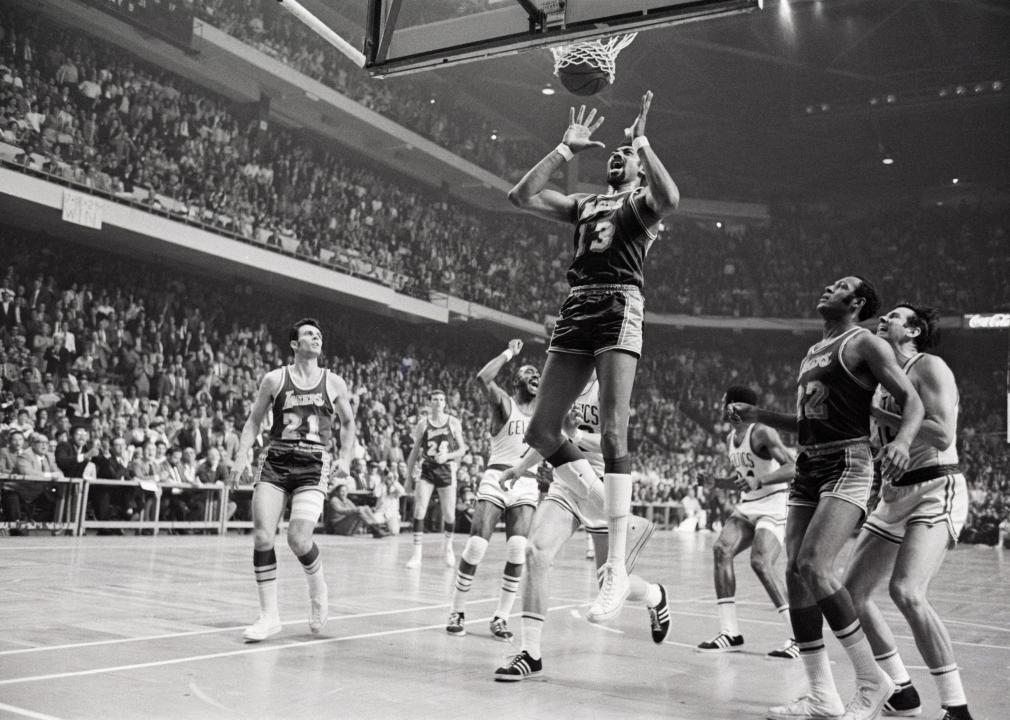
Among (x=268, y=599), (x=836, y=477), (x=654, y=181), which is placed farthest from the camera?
(x=268, y=599)

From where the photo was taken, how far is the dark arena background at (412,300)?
638 cm

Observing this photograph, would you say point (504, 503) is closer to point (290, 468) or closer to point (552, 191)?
point (290, 468)

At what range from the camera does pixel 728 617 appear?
7.47 m

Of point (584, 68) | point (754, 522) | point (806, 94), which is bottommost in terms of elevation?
point (754, 522)

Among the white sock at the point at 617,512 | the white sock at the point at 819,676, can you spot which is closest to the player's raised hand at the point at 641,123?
the white sock at the point at 617,512

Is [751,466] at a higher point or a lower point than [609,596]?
higher

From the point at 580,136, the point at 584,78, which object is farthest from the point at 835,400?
the point at 584,78

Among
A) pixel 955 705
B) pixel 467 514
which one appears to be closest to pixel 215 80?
pixel 467 514

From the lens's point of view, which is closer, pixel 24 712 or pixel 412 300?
pixel 24 712

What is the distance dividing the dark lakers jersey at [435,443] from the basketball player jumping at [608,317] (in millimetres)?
8775

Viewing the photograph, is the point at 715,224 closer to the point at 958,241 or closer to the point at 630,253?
the point at 958,241

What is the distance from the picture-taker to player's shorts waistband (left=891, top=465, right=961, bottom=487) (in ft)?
18.0

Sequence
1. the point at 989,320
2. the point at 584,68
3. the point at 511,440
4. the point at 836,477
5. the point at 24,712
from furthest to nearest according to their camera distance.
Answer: the point at 989,320 → the point at 511,440 → the point at 584,68 → the point at 836,477 → the point at 24,712

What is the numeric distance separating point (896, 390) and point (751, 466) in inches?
130
